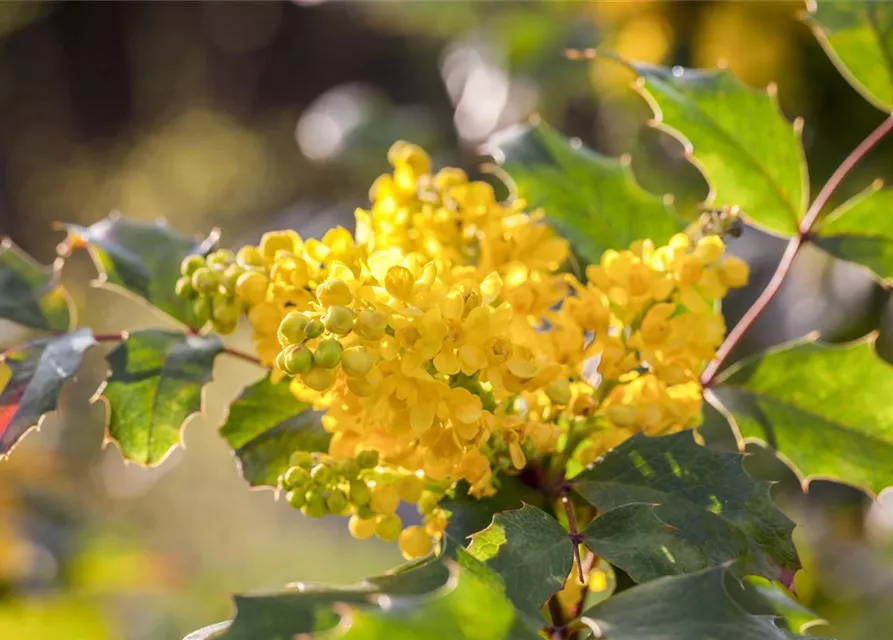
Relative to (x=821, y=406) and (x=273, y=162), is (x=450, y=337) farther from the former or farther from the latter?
(x=273, y=162)

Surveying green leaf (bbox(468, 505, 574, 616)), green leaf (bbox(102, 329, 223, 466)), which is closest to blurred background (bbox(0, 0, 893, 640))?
green leaf (bbox(102, 329, 223, 466))

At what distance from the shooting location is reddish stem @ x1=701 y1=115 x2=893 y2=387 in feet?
3.01

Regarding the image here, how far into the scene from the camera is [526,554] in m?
0.62

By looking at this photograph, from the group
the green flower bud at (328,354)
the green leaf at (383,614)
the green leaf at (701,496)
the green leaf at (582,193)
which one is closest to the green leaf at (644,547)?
the green leaf at (701,496)

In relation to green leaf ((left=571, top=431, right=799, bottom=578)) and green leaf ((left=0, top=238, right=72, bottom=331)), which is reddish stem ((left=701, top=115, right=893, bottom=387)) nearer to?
green leaf ((left=571, top=431, right=799, bottom=578))

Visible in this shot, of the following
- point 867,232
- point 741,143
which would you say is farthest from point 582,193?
point 867,232

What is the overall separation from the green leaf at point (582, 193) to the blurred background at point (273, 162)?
432mm

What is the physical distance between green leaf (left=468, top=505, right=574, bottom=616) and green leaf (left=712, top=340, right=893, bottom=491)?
326mm

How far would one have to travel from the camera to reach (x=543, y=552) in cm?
62

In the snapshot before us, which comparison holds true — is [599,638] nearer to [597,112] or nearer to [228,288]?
[228,288]

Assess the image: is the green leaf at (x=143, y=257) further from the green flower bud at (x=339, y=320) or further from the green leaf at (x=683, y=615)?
the green leaf at (x=683, y=615)

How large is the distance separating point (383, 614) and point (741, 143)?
A: 2.25 feet

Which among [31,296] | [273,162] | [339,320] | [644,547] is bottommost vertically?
Result: [273,162]

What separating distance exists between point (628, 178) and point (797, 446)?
1.11 ft
